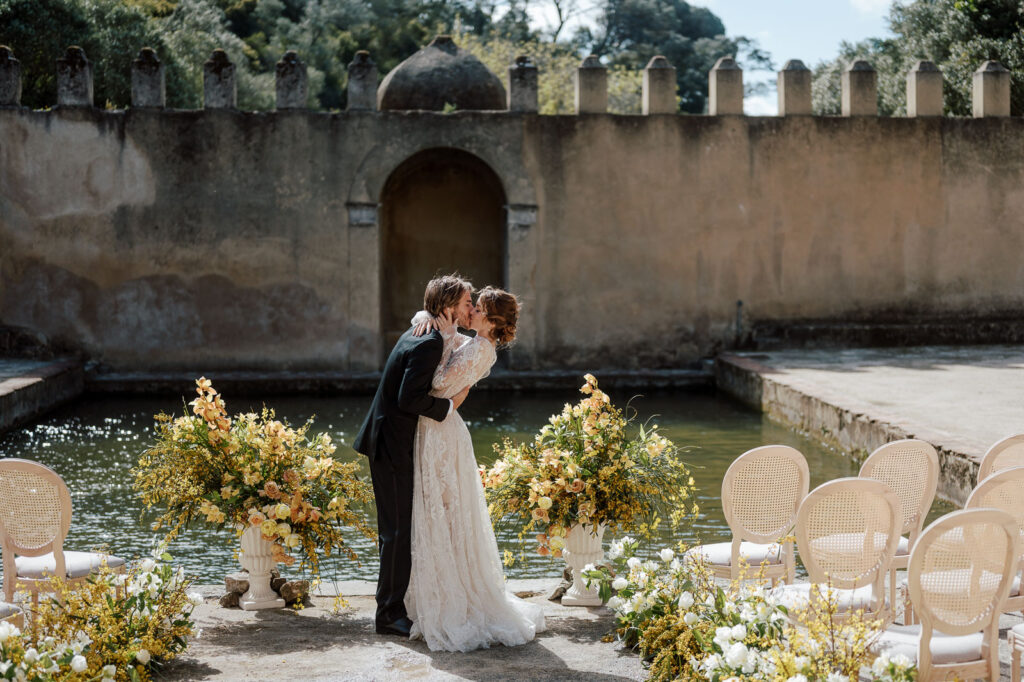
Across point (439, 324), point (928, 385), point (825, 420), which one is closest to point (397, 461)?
point (439, 324)

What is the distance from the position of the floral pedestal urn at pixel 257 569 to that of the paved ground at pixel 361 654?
0.07 meters

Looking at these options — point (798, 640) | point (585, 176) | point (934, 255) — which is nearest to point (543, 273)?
point (585, 176)

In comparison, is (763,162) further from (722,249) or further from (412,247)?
(412,247)

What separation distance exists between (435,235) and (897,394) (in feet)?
29.4

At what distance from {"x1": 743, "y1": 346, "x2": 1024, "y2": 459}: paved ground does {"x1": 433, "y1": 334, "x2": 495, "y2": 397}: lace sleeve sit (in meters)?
4.16

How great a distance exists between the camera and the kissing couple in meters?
5.11

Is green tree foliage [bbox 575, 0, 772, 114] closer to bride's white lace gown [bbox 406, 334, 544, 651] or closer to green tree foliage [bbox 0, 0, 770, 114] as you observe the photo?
green tree foliage [bbox 0, 0, 770, 114]

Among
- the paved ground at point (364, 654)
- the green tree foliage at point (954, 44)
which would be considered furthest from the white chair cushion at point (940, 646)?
the green tree foliage at point (954, 44)

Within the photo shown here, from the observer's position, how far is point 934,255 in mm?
17281

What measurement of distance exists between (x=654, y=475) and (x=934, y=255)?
12911 millimetres

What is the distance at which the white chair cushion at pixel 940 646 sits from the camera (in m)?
3.77

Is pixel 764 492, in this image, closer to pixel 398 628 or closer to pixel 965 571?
pixel 965 571

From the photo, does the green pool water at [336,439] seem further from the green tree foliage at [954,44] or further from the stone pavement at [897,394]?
the green tree foliage at [954,44]

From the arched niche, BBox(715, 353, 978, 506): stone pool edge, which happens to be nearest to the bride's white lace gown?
BBox(715, 353, 978, 506): stone pool edge
